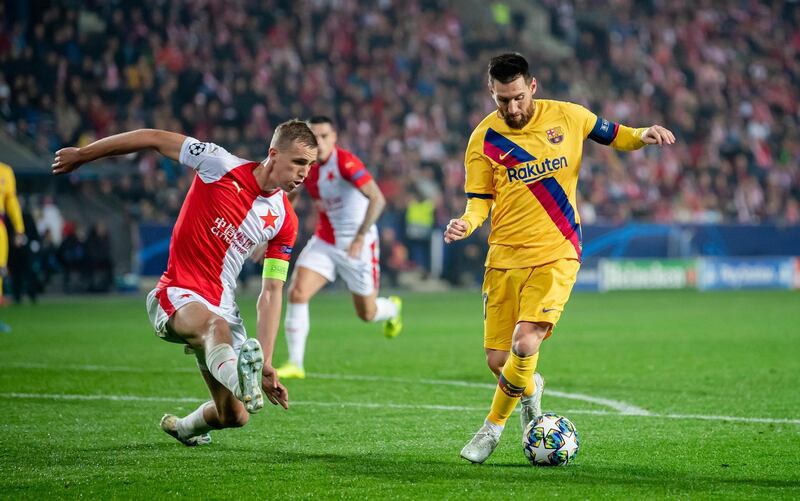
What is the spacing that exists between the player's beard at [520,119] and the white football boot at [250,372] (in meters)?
2.27

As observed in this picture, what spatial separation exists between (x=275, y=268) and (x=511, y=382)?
1538 millimetres

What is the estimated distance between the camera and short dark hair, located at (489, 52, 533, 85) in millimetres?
6672

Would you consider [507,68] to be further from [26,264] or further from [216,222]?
[26,264]

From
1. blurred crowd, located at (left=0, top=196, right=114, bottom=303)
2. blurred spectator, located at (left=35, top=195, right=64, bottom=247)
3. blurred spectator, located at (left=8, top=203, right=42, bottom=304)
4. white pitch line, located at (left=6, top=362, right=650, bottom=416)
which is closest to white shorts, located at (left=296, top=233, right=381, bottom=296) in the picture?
white pitch line, located at (left=6, top=362, right=650, bottom=416)

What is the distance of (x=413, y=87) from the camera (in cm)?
3086

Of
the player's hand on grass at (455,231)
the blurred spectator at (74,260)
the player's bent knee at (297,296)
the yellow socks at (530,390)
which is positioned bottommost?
the blurred spectator at (74,260)

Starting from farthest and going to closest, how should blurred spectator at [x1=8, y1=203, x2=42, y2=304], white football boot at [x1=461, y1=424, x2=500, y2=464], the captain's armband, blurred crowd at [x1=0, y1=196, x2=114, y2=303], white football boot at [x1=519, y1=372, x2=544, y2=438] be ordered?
blurred crowd at [x1=0, y1=196, x2=114, y2=303] → blurred spectator at [x1=8, y1=203, x2=42, y2=304] → white football boot at [x1=519, y1=372, x2=544, y2=438] → the captain's armband → white football boot at [x1=461, y1=424, x2=500, y2=464]

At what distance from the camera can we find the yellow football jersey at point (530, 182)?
696 cm

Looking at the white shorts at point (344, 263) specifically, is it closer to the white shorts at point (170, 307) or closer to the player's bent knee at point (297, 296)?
the player's bent knee at point (297, 296)

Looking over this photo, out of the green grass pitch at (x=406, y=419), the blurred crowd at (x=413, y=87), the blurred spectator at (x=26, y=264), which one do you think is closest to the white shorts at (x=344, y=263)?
the green grass pitch at (x=406, y=419)

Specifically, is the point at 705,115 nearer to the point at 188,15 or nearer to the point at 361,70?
the point at 361,70

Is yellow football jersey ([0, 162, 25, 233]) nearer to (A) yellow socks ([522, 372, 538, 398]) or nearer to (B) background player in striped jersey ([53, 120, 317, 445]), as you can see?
(B) background player in striped jersey ([53, 120, 317, 445])

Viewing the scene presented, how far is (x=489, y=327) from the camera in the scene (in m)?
7.02

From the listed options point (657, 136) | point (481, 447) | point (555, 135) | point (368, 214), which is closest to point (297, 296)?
point (368, 214)
